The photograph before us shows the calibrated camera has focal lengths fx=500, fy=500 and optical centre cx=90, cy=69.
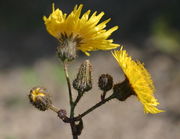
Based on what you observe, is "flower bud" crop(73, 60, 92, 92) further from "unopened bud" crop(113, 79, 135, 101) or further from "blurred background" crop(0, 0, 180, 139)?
"blurred background" crop(0, 0, 180, 139)

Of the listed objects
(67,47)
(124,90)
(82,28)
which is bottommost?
(124,90)

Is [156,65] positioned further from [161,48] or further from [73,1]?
[73,1]

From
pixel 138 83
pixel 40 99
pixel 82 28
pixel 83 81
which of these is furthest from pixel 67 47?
pixel 138 83

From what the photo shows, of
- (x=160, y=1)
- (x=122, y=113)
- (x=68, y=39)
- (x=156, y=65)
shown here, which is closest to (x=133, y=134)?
(x=122, y=113)

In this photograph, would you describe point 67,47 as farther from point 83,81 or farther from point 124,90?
point 124,90

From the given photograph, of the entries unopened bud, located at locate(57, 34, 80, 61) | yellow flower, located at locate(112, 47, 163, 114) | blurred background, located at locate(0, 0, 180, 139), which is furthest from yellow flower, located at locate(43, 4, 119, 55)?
blurred background, located at locate(0, 0, 180, 139)

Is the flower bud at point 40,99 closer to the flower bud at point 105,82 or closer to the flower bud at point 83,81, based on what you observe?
the flower bud at point 83,81
